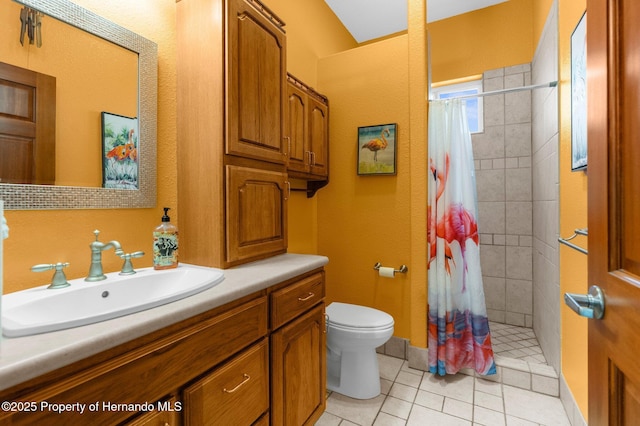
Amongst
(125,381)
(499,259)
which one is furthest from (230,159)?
(499,259)

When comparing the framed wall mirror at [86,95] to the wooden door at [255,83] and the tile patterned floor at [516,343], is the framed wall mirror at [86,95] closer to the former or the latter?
the wooden door at [255,83]

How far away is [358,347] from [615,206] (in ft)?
4.98

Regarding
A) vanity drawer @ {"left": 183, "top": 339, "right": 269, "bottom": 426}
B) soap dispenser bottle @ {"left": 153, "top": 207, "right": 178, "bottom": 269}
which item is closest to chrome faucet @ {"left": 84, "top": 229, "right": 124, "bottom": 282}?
soap dispenser bottle @ {"left": 153, "top": 207, "right": 178, "bottom": 269}

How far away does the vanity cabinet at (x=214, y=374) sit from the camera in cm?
62

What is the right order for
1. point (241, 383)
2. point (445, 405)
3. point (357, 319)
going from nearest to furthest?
point (241, 383)
point (445, 405)
point (357, 319)

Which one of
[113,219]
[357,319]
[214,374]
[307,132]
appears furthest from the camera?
[307,132]

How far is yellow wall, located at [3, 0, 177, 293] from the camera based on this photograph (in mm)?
961

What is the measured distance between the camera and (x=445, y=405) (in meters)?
1.72

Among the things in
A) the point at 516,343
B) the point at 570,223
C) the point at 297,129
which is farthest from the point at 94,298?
the point at 516,343

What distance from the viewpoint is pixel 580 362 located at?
143 cm

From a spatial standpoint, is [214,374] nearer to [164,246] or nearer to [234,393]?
[234,393]

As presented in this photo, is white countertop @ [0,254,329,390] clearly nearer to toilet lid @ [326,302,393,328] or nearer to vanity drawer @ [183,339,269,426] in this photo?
vanity drawer @ [183,339,269,426]

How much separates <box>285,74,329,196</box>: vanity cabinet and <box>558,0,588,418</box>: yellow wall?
5.14ft

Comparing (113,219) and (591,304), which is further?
(113,219)
